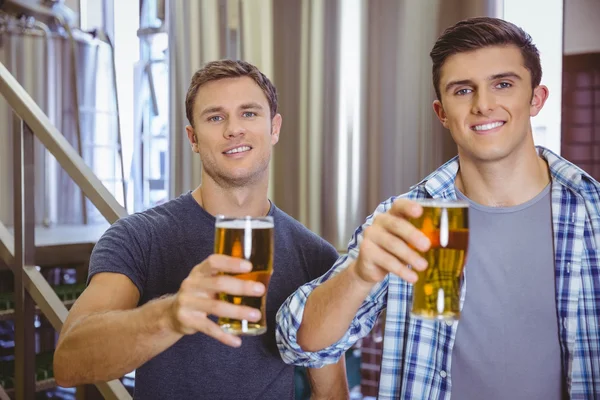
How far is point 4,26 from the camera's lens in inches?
170

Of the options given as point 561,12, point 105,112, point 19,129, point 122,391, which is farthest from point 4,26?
point 561,12

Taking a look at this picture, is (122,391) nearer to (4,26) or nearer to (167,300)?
(167,300)

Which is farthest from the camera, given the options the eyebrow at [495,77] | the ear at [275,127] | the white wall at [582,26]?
the white wall at [582,26]

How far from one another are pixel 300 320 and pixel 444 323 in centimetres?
30

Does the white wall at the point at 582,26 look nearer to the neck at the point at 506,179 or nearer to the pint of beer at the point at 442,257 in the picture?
the neck at the point at 506,179

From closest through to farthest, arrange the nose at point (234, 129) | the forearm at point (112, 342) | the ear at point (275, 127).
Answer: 1. the forearm at point (112, 342)
2. the nose at point (234, 129)
3. the ear at point (275, 127)

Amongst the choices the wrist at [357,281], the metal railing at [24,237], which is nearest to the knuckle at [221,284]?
the wrist at [357,281]

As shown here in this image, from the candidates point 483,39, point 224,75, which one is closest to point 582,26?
point 483,39

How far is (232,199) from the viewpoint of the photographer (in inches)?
62.9

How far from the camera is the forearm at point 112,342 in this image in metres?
1.04

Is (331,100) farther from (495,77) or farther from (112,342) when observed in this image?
(112,342)

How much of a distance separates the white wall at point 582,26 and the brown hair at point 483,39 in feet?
8.25

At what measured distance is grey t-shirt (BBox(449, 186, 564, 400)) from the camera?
4.13 ft

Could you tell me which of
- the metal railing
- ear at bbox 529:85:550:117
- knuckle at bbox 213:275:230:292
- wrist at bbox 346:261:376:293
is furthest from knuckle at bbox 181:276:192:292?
the metal railing
